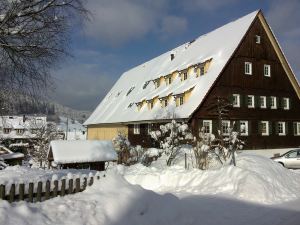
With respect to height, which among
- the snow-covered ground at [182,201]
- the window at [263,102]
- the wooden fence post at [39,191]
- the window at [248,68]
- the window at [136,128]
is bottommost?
the snow-covered ground at [182,201]

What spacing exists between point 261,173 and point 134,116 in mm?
24224

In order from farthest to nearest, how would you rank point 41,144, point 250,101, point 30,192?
point 41,144 → point 250,101 → point 30,192

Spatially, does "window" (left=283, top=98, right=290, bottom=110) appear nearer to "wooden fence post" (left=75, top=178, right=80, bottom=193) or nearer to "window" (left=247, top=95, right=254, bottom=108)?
"window" (left=247, top=95, right=254, bottom=108)

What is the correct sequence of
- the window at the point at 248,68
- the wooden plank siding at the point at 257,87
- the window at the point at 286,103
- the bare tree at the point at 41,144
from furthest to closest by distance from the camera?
the bare tree at the point at 41,144 → the window at the point at 286,103 → the window at the point at 248,68 → the wooden plank siding at the point at 257,87

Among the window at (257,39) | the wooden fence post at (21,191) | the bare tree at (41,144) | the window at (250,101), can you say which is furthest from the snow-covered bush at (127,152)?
the wooden fence post at (21,191)

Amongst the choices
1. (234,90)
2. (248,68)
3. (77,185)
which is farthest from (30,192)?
(248,68)

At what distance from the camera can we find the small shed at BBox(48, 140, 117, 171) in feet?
90.1

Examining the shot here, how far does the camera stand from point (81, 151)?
28.3m

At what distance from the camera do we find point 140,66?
55.7 meters

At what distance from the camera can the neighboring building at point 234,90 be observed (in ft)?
106

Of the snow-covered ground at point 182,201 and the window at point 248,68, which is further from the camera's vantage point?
the window at point 248,68

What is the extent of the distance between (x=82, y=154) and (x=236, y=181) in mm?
15729

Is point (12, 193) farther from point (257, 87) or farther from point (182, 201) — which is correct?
point (257, 87)

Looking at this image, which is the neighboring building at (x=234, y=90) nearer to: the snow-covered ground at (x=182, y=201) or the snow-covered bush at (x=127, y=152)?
the snow-covered bush at (x=127, y=152)
